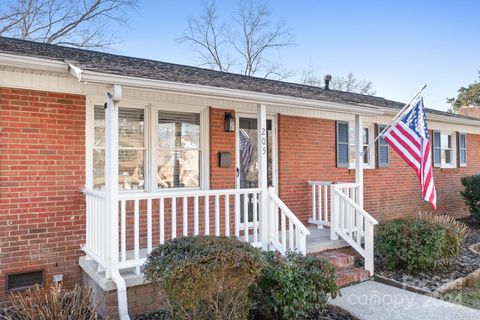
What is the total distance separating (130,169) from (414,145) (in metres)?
4.63

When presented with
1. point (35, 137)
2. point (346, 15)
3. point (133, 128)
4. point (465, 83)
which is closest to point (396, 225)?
point (133, 128)

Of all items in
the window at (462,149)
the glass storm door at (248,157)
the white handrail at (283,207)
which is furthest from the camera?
the window at (462,149)

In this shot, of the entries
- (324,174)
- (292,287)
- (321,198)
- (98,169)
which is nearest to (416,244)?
(321,198)

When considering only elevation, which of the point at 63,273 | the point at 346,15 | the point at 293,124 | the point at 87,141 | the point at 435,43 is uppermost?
the point at 346,15

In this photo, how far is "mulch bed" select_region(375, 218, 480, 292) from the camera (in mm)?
5676

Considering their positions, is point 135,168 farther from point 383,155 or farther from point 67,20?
point 67,20

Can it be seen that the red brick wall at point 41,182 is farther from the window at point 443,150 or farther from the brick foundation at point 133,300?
the window at point 443,150

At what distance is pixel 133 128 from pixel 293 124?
3261mm

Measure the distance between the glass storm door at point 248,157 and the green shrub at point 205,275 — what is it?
3219 mm

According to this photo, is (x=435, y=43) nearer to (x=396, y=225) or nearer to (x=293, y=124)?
(x=293, y=124)

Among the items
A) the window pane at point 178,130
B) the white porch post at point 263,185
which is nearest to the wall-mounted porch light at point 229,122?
the window pane at point 178,130

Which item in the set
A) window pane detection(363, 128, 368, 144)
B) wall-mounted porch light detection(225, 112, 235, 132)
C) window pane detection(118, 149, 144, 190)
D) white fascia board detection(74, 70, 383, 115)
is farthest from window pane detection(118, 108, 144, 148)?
window pane detection(363, 128, 368, 144)

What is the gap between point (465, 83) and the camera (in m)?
35.8

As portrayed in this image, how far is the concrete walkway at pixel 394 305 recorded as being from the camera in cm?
448
